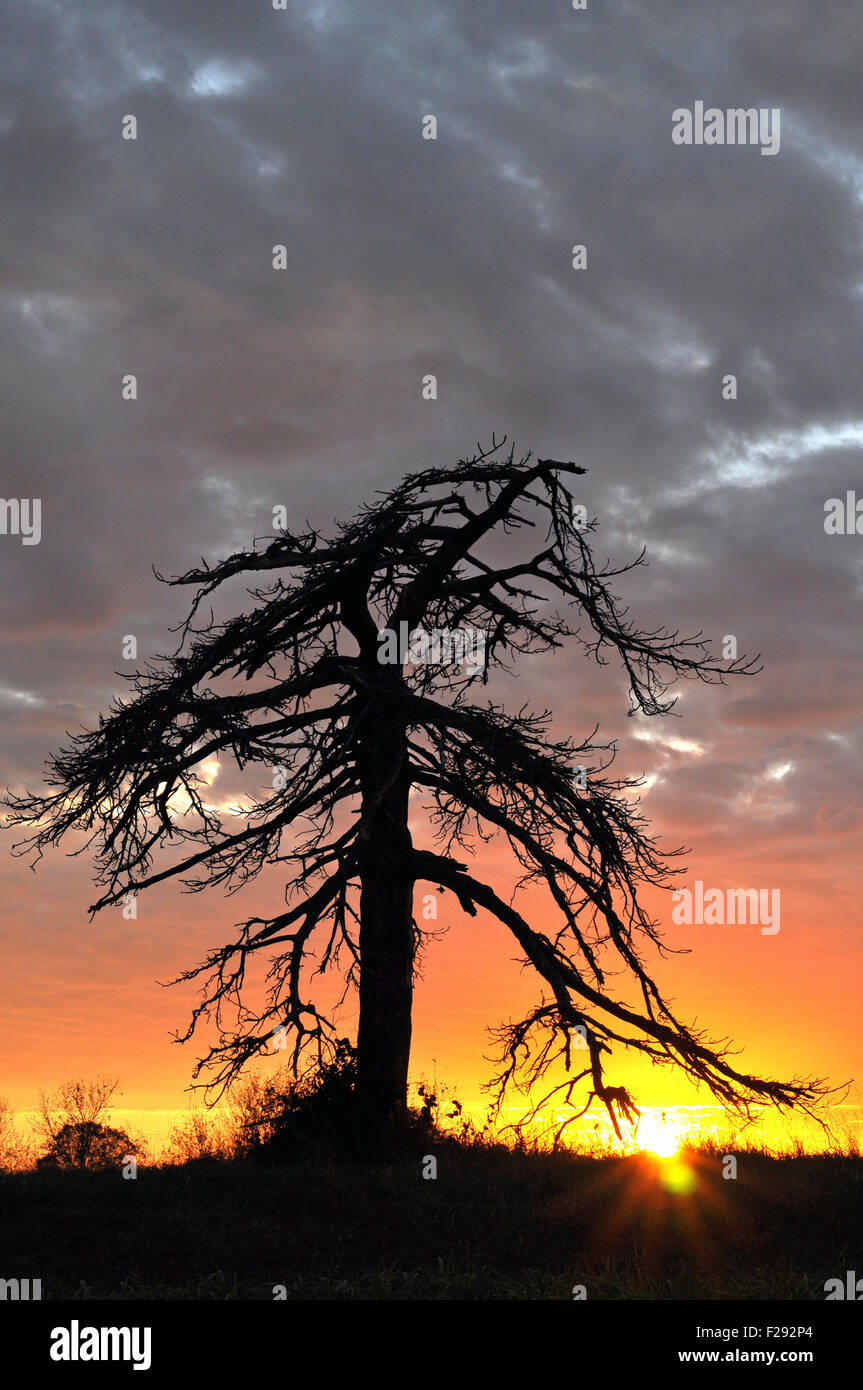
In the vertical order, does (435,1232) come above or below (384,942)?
below

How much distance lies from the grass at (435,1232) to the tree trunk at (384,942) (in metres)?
1.19

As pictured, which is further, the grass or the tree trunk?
the tree trunk

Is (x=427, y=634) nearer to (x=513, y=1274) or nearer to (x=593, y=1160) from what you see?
(x=593, y=1160)

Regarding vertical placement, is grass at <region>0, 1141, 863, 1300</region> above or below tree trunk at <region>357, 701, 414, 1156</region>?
below

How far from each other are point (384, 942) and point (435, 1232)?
529cm

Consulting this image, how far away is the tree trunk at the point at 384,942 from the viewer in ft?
53.9

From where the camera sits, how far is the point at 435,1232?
40.5 ft

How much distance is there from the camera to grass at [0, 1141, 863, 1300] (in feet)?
35.2

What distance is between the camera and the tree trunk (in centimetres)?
1642

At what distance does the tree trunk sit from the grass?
119 cm

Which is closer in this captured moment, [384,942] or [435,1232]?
[435,1232]

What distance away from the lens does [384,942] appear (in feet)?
56.3
